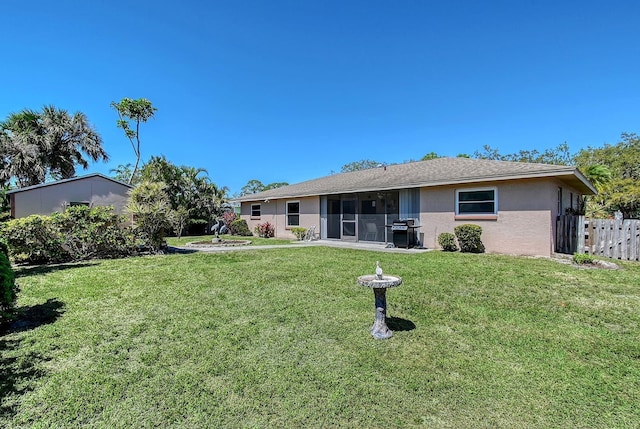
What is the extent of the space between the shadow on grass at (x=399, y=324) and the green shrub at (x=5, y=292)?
527cm

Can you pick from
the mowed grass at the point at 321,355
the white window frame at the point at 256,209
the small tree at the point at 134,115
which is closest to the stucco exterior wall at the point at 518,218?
the mowed grass at the point at 321,355

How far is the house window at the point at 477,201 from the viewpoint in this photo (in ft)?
34.3

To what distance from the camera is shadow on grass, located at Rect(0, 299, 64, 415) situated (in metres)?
2.69

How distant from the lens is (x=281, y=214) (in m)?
18.6

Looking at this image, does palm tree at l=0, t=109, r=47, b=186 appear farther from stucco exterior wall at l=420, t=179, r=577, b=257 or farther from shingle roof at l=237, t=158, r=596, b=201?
stucco exterior wall at l=420, t=179, r=577, b=257

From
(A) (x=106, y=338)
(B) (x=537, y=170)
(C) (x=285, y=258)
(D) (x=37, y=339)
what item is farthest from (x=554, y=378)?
(B) (x=537, y=170)

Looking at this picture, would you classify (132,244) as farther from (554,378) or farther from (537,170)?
(537,170)

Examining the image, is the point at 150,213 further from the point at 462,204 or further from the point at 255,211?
the point at 462,204

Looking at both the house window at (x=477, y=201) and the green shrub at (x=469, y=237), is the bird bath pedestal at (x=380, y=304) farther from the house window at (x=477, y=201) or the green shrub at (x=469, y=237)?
the house window at (x=477, y=201)

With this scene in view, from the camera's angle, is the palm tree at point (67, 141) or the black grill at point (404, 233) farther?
the palm tree at point (67, 141)

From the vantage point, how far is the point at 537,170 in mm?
9141

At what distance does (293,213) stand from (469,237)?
10116 millimetres

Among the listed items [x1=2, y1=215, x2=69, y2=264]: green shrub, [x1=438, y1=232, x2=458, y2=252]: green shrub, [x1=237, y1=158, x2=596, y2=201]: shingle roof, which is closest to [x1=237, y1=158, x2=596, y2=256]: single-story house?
[x1=237, y1=158, x2=596, y2=201]: shingle roof

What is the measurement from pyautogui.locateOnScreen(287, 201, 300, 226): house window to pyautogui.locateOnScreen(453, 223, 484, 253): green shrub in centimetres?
923
